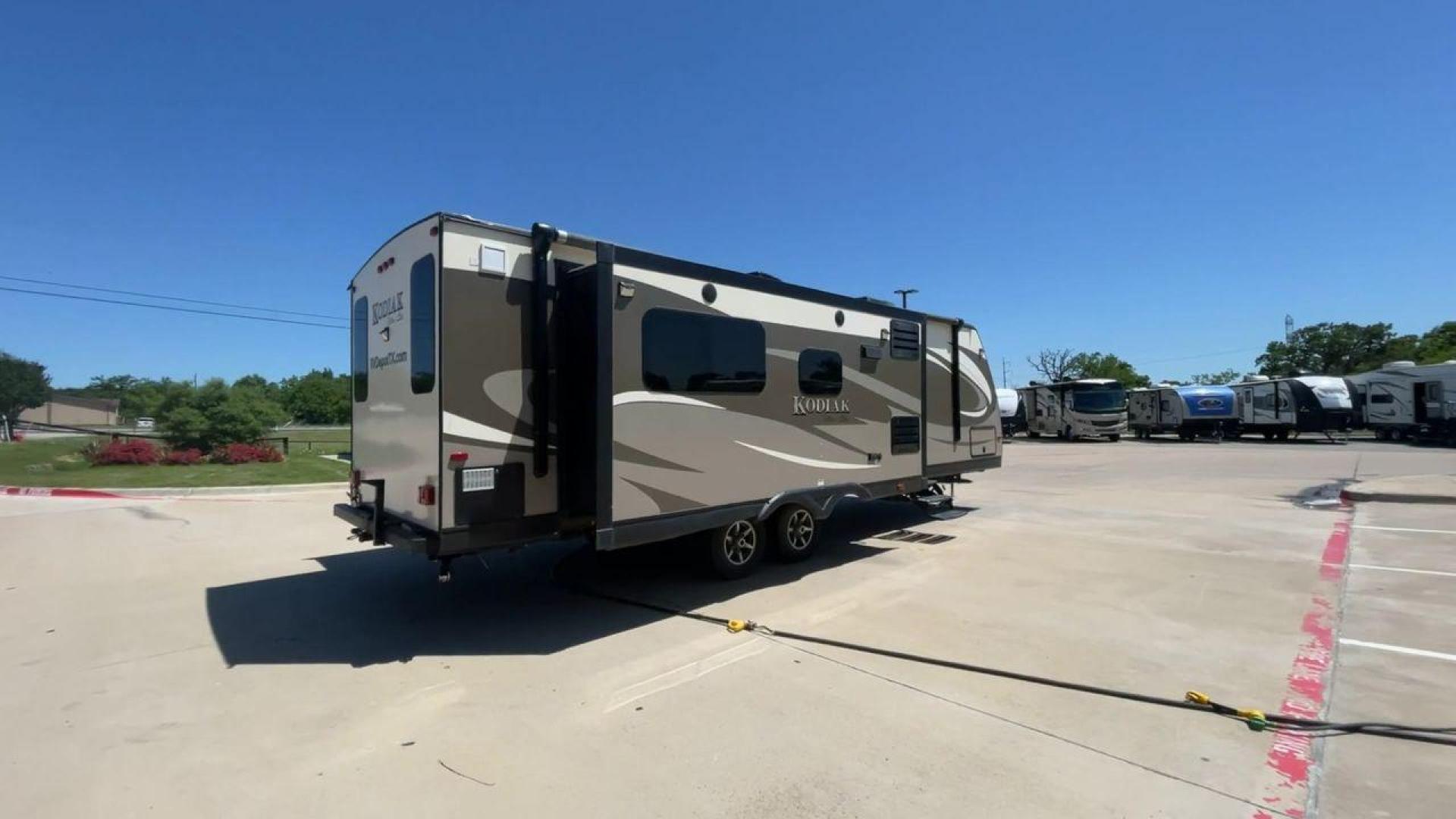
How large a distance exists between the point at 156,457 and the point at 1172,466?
2899 cm

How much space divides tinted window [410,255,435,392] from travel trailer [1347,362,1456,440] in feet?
134

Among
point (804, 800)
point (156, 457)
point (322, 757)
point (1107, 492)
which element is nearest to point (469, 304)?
point (322, 757)

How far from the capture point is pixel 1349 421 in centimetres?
3472

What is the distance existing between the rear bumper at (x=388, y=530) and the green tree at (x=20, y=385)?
243 ft

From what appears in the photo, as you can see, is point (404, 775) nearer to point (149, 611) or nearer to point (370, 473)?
point (370, 473)

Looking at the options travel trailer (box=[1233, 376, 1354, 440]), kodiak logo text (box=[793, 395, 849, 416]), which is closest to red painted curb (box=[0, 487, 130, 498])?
kodiak logo text (box=[793, 395, 849, 416])

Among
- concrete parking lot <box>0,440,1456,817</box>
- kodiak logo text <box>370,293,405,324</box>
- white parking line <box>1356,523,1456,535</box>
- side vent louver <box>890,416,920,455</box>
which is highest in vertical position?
kodiak logo text <box>370,293,405,324</box>

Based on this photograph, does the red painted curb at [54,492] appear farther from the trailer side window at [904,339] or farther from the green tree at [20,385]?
the green tree at [20,385]

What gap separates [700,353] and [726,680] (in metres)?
2.96

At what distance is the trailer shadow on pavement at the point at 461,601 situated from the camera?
5395 mm

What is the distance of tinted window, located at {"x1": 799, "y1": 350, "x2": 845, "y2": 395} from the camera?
7.45 m

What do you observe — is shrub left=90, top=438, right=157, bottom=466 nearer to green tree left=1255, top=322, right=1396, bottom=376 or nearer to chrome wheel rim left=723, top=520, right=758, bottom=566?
chrome wheel rim left=723, top=520, right=758, bottom=566

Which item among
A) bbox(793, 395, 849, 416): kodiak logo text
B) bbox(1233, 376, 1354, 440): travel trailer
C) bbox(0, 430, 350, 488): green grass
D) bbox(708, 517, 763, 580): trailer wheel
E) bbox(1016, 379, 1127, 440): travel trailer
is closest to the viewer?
bbox(708, 517, 763, 580): trailer wheel

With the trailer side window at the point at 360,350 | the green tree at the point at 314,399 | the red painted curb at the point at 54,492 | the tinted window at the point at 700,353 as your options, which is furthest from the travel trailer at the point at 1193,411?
the green tree at the point at 314,399
